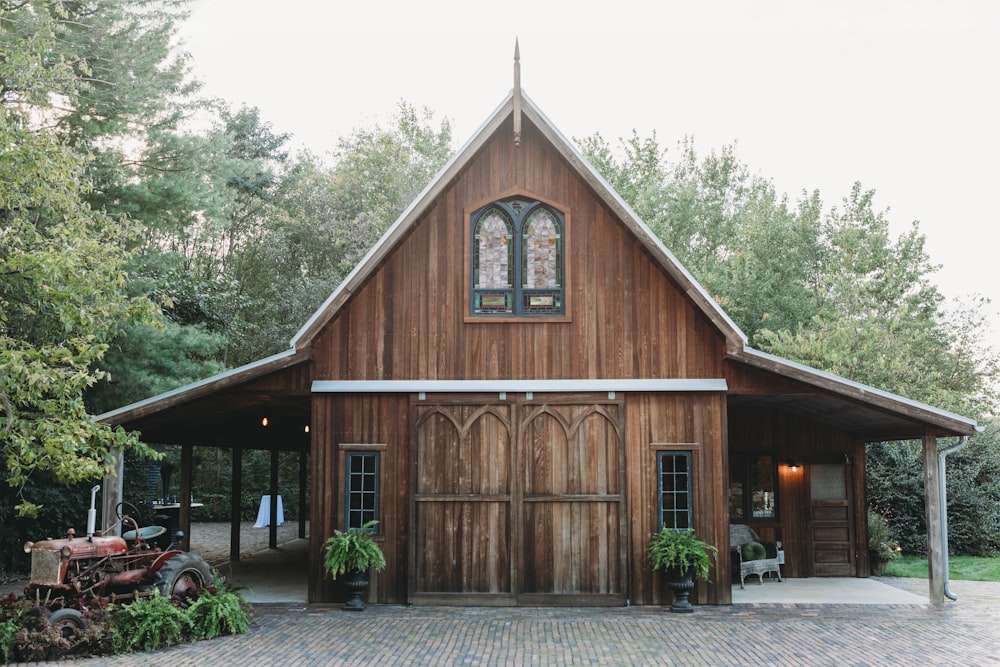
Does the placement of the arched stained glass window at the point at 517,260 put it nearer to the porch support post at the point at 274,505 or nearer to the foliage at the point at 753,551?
the foliage at the point at 753,551

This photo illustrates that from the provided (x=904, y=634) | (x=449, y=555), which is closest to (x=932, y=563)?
(x=904, y=634)

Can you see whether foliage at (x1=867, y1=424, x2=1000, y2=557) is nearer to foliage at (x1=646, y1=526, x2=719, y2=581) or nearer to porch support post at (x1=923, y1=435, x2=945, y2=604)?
porch support post at (x1=923, y1=435, x2=945, y2=604)

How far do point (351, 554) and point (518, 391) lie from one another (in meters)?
3.01

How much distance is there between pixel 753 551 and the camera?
1355 centimetres

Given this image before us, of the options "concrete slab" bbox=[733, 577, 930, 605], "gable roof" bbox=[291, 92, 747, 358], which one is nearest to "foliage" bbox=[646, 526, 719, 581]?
"concrete slab" bbox=[733, 577, 930, 605]

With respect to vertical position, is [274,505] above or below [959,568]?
above

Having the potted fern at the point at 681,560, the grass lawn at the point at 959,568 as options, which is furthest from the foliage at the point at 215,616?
the grass lawn at the point at 959,568

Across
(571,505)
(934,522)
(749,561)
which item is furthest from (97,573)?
(934,522)

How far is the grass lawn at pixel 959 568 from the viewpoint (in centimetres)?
1545

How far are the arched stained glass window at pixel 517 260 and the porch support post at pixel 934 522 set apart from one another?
5.29 metres

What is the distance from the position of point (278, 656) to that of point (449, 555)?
3286 mm

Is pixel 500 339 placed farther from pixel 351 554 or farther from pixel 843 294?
pixel 843 294

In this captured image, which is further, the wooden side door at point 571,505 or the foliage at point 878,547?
the foliage at point 878,547

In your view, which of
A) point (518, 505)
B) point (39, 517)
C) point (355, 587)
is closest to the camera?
point (355, 587)
